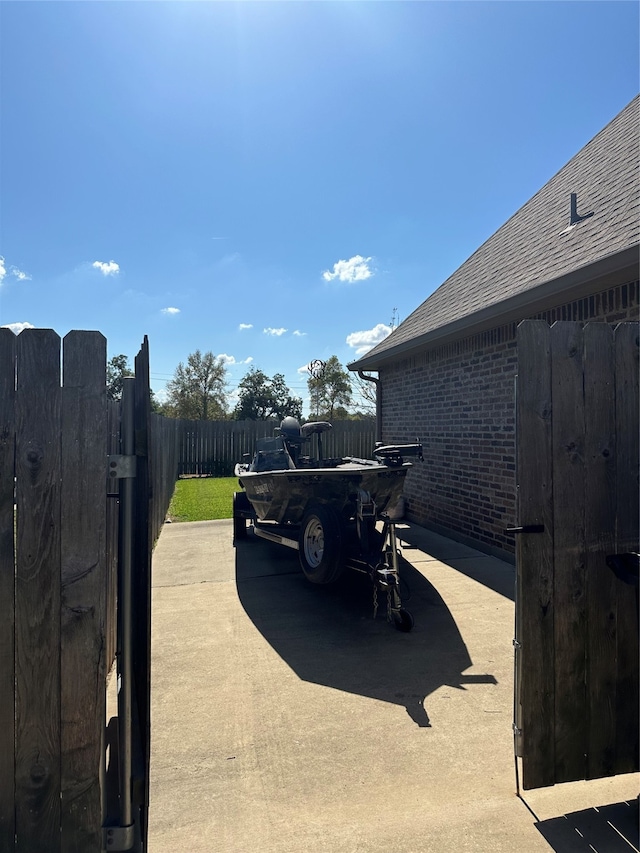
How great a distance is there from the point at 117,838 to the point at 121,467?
1297 mm

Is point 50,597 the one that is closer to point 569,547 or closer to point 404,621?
point 569,547

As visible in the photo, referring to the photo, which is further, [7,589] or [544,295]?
[544,295]

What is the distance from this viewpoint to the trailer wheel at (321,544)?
487 cm

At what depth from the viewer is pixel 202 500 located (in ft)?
40.2

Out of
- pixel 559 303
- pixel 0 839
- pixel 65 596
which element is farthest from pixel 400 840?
pixel 559 303

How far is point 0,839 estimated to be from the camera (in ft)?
5.68

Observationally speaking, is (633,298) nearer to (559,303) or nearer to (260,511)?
(559,303)

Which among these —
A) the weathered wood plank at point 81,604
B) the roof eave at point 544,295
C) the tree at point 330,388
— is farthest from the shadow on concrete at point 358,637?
the tree at point 330,388

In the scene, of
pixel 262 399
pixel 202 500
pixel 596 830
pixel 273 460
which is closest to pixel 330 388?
pixel 262 399

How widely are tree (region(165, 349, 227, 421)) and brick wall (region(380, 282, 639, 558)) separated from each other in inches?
1125

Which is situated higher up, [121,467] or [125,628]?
[121,467]

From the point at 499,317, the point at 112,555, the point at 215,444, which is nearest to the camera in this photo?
the point at 112,555

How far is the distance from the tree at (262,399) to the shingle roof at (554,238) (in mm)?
31466

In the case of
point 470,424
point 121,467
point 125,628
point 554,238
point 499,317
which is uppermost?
point 554,238
